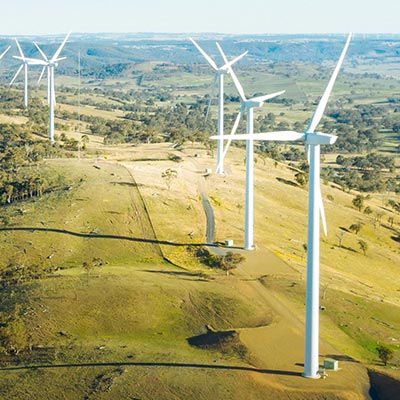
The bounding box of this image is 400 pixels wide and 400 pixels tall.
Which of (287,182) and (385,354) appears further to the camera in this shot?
(287,182)

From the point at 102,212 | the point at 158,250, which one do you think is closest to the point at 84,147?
the point at 102,212

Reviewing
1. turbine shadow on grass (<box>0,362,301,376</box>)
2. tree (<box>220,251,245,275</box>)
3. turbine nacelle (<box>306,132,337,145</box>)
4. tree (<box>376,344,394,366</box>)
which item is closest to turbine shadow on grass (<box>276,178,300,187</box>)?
tree (<box>220,251,245,275</box>)

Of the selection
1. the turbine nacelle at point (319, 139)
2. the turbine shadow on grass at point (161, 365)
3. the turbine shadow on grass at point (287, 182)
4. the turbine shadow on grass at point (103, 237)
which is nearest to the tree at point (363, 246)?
the turbine shadow on grass at point (103, 237)

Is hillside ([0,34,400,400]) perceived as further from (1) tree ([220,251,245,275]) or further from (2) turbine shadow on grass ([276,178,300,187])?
(2) turbine shadow on grass ([276,178,300,187])

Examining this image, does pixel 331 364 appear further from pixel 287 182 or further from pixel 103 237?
pixel 287 182

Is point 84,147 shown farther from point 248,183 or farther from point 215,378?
point 215,378

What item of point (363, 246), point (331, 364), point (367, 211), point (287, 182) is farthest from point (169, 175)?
point (331, 364)
